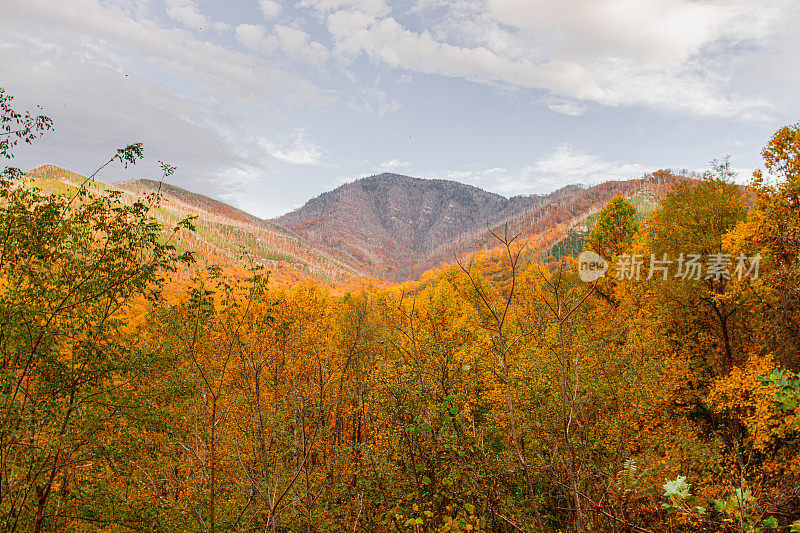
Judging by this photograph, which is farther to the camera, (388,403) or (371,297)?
(371,297)

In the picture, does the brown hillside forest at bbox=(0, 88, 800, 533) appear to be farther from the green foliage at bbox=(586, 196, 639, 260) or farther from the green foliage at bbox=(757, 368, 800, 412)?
the green foliage at bbox=(586, 196, 639, 260)

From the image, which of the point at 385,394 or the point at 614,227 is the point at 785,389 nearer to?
the point at 385,394

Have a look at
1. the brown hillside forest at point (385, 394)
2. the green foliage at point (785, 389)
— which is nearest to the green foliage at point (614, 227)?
the brown hillside forest at point (385, 394)

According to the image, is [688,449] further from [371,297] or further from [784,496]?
[371,297]

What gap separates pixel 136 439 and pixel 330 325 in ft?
55.4

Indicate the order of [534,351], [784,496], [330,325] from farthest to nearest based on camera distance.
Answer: [330,325] → [534,351] → [784,496]

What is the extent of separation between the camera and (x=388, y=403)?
8.41 meters

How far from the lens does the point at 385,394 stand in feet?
28.2

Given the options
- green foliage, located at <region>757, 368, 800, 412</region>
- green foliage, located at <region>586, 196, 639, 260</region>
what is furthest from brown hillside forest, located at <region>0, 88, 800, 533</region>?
green foliage, located at <region>586, 196, 639, 260</region>

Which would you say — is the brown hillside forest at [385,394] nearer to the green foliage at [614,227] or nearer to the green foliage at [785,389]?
the green foliage at [785,389]

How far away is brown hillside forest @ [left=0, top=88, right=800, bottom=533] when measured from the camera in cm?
648

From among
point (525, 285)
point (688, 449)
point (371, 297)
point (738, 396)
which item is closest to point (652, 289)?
point (738, 396)

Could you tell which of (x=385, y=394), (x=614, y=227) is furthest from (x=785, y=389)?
(x=614, y=227)

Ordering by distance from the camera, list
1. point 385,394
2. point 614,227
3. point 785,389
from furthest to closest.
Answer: point 614,227
point 385,394
point 785,389
